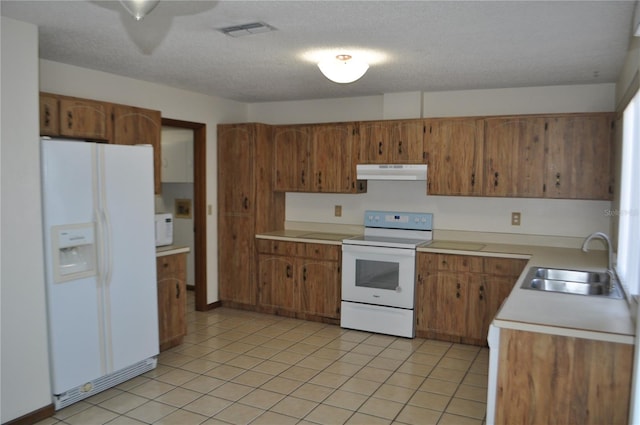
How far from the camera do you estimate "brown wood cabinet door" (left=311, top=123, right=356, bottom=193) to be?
16.9 feet

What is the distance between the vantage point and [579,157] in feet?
13.8

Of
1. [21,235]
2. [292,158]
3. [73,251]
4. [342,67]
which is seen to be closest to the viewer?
[21,235]

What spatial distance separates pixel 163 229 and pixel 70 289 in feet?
4.10

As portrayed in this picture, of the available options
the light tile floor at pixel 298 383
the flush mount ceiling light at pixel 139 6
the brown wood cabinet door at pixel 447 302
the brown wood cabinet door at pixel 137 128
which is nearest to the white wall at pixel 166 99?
the brown wood cabinet door at pixel 137 128

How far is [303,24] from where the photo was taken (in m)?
2.83

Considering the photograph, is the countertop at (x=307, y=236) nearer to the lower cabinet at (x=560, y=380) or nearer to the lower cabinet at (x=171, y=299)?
the lower cabinet at (x=171, y=299)

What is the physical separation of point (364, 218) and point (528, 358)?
318 cm

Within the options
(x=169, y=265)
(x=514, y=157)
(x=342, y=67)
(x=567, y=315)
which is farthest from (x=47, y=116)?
(x=514, y=157)

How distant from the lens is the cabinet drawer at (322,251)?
4.98 m

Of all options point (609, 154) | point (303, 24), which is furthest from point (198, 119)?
point (609, 154)

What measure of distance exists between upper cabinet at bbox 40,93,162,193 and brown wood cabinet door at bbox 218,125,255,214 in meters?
1.24

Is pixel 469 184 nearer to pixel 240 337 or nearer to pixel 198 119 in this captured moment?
pixel 240 337

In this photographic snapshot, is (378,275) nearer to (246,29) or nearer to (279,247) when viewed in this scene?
(279,247)

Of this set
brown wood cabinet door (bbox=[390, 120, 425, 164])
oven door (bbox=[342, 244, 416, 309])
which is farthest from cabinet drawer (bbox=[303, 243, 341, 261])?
brown wood cabinet door (bbox=[390, 120, 425, 164])
